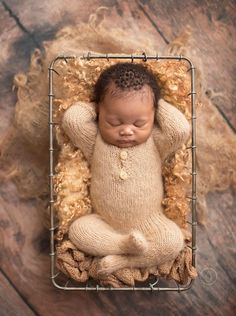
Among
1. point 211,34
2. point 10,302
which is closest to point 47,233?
point 10,302

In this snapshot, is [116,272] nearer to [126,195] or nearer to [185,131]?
[126,195]

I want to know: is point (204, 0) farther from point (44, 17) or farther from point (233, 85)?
point (44, 17)

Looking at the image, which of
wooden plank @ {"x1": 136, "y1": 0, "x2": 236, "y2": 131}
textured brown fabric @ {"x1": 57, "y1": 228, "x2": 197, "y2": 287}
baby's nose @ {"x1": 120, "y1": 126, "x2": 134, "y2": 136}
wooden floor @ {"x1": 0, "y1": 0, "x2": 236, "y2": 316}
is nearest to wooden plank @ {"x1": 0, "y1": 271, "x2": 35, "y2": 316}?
wooden floor @ {"x1": 0, "y1": 0, "x2": 236, "y2": 316}

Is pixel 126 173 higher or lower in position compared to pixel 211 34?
lower

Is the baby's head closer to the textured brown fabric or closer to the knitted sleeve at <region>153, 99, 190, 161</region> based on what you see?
the knitted sleeve at <region>153, 99, 190, 161</region>

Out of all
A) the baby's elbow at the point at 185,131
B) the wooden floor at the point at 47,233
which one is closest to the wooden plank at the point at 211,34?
the wooden floor at the point at 47,233

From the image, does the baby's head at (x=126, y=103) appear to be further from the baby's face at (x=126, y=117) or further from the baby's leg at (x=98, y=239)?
the baby's leg at (x=98, y=239)

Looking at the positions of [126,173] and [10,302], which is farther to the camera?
[10,302]
